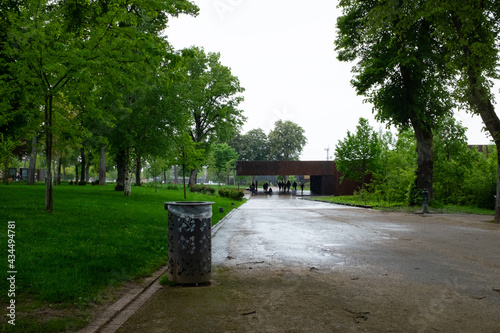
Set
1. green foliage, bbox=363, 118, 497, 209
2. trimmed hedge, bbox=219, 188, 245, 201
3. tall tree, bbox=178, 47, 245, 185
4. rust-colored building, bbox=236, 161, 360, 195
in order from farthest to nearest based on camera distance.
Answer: rust-colored building, bbox=236, 161, 360, 195
tall tree, bbox=178, 47, 245, 185
trimmed hedge, bbox=219, 188, 245, 201
green foliage, bbox=363, 118, 497, 209

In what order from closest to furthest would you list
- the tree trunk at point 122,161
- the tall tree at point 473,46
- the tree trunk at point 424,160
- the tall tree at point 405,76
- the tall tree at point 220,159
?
the tall tree at point 473,46 → the tall tree at point 405,76 → the tree trunk at point 424,160 → the tree trunk at point 122,161 → the tall tree at point 220,159

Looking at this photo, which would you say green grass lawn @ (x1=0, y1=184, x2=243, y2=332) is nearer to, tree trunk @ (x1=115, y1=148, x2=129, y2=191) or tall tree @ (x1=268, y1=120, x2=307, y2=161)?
tree trunk @ (x1=115, y1=148, x2=129, y2=191)

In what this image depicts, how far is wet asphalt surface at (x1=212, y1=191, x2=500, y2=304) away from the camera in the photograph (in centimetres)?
591

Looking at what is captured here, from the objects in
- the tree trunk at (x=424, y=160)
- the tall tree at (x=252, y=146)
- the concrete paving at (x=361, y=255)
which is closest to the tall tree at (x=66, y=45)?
the concrete paving at (x=361, y=255)

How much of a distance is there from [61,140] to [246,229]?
708cm

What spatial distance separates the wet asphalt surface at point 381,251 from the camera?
5.91m

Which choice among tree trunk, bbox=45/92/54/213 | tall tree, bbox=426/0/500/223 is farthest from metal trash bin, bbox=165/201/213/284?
tall tree, bbox=426/0/500/223

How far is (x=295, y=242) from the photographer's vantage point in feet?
29.9

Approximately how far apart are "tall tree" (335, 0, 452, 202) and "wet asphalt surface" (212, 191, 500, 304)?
37.1 ft

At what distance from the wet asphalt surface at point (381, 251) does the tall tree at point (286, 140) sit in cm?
7515

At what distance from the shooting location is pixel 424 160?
2258 cm

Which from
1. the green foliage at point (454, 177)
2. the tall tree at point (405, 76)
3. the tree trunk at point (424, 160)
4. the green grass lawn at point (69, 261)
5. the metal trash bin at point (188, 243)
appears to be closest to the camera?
the green grass lawn at point (69, 261)

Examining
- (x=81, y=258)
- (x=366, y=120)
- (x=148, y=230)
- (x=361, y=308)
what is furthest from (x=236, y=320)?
(x=366, y=120)

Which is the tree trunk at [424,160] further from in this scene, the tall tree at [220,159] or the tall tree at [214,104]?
the tall tree at [220,159]
